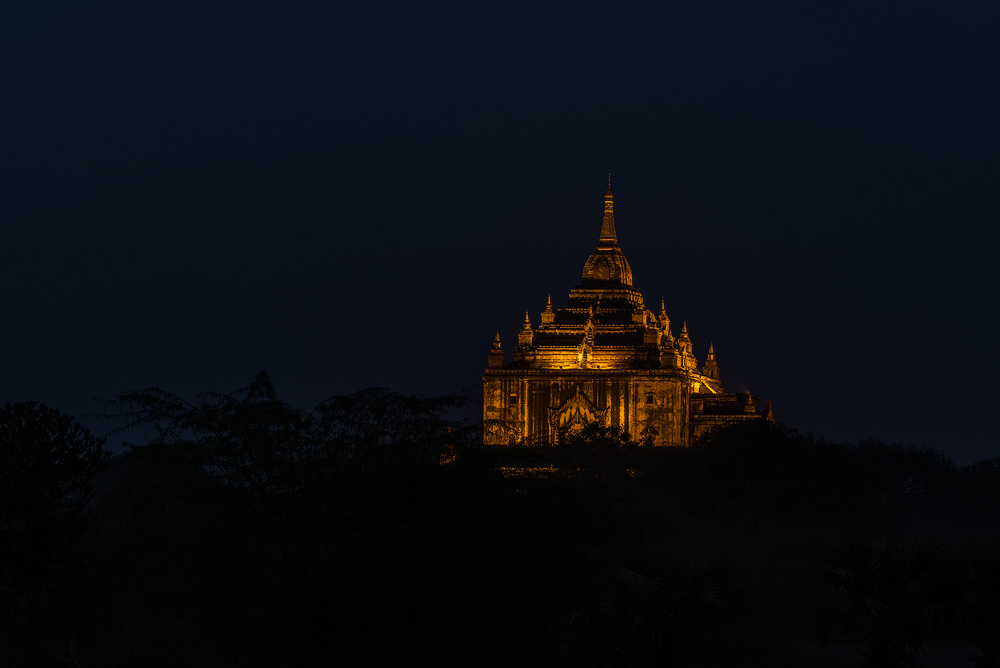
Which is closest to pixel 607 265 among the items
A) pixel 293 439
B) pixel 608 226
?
pixel 608 226

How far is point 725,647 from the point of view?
1403 inches

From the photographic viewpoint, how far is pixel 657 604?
28.4 meters

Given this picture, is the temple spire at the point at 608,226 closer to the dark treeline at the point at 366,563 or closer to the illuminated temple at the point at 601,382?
the illuminated temple at the point at 601,382

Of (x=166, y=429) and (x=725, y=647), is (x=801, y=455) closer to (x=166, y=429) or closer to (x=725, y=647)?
(x=725, y=647)

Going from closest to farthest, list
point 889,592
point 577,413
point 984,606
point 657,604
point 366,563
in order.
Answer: point 984,606, point 889,592, point 657,604, point 366,563, point 577,413

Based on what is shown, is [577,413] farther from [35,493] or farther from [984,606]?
[984,606]

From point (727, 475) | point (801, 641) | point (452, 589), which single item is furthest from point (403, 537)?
point (727, 475)

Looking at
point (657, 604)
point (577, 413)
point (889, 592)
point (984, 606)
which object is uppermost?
point (577, 413)

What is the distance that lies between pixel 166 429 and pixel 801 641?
1541 cm

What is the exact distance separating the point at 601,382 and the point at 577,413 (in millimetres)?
2533

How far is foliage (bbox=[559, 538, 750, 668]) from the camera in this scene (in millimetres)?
28328

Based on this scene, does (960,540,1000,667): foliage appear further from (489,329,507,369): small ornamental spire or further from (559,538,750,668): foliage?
(489,329,507,369): small ornamental spire

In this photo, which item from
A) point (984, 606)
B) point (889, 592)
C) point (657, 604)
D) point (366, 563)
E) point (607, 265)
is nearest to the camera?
point (984, 606)

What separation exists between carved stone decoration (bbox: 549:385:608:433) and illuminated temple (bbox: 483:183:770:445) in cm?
6
